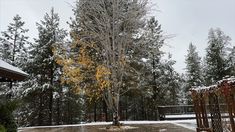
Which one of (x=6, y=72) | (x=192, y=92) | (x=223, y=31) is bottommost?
(x=192, y=92)

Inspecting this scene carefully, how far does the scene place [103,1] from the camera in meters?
15.2

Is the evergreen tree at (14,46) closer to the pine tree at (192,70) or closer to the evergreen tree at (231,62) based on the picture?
the pine tree at (192,70)

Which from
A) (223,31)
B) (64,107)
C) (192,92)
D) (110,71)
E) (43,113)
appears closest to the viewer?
(192,92)

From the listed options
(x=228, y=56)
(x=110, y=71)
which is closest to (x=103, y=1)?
(x=110, y=71)

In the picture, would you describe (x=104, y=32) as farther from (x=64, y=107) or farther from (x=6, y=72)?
(x=64, y=107)

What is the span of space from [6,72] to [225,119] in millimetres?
7071

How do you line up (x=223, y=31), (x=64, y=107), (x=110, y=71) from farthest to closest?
(x=223, y=31) < (x=64, y=107) < (x=110, y=71)

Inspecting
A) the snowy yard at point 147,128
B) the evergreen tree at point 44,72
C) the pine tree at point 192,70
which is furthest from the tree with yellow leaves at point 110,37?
the pine tree at point 192,70

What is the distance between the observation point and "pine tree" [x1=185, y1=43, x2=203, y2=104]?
3381cm

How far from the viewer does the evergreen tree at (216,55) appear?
3105cm

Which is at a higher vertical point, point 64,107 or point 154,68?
point 154,68

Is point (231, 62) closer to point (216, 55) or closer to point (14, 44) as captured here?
point (216, 55)

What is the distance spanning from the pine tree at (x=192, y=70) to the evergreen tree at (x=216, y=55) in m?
1.26

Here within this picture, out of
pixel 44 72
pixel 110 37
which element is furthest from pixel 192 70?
pixel 110 37
